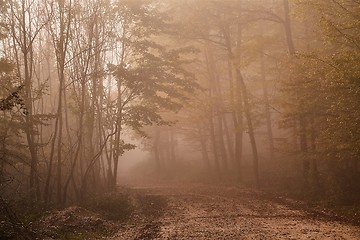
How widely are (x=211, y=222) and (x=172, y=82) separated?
1075 centimetres

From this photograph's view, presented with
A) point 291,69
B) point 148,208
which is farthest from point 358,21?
point 148,208

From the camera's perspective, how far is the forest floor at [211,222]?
424 inches

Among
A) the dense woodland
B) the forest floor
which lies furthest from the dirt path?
the dense woodland

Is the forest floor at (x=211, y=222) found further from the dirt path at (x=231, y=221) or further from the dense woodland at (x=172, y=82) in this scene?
the dense woodland at (x=172, y=82)

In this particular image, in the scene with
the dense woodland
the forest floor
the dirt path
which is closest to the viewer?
the dirt path

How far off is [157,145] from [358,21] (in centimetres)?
2923

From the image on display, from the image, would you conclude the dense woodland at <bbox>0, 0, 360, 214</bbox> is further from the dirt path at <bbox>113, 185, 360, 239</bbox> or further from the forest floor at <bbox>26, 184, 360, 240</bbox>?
the dirt path at <bbox>113, 185, 360, 239</bbox>

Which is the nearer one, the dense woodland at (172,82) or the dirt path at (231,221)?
the dirt path at (231,221)

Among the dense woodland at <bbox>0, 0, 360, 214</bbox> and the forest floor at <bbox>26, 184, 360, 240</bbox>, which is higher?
the dense woodland at <bbox>0, 0, 360, 214</bbox>

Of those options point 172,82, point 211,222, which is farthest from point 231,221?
point 172,82

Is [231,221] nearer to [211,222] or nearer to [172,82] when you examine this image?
[211,222]

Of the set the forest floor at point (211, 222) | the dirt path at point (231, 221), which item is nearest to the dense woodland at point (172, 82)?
the forest floor at point (211, 222)

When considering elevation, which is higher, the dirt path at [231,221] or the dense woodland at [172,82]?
the dense woodland at [172,82]

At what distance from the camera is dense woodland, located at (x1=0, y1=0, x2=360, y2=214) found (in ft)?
47.1
